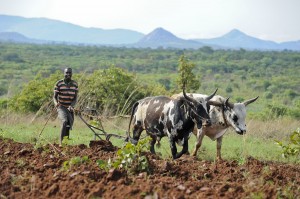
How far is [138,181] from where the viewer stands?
653 centimetres

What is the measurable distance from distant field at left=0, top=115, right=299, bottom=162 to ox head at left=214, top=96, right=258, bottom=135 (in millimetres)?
381

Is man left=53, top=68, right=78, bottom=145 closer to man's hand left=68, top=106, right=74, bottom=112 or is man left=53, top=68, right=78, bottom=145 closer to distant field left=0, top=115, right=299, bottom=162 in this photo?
man's hand left=68, top=106, right=74, bottom=112

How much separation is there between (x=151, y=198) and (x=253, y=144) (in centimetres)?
908

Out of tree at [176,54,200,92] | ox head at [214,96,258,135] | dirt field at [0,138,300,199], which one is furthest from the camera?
tree at [176,54,200,92]

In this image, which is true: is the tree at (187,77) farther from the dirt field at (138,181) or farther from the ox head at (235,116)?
the dirt field at (138,181)

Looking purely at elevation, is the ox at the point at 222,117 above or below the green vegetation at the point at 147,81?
above

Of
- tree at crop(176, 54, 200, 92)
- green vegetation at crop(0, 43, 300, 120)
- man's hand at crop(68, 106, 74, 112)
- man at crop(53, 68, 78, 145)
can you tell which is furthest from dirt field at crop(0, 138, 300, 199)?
tree at crop(176, 54, 200, 92)

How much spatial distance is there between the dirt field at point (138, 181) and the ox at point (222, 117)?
2.32 meters

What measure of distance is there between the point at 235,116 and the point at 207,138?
15.6ft

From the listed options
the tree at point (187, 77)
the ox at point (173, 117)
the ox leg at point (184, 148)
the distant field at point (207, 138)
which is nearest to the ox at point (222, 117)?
the ox at point (173, 117)

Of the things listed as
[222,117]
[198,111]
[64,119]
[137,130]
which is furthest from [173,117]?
[64,119]

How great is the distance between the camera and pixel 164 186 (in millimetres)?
6305

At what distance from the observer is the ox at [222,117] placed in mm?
10766

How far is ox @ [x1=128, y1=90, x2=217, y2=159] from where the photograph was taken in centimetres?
991
